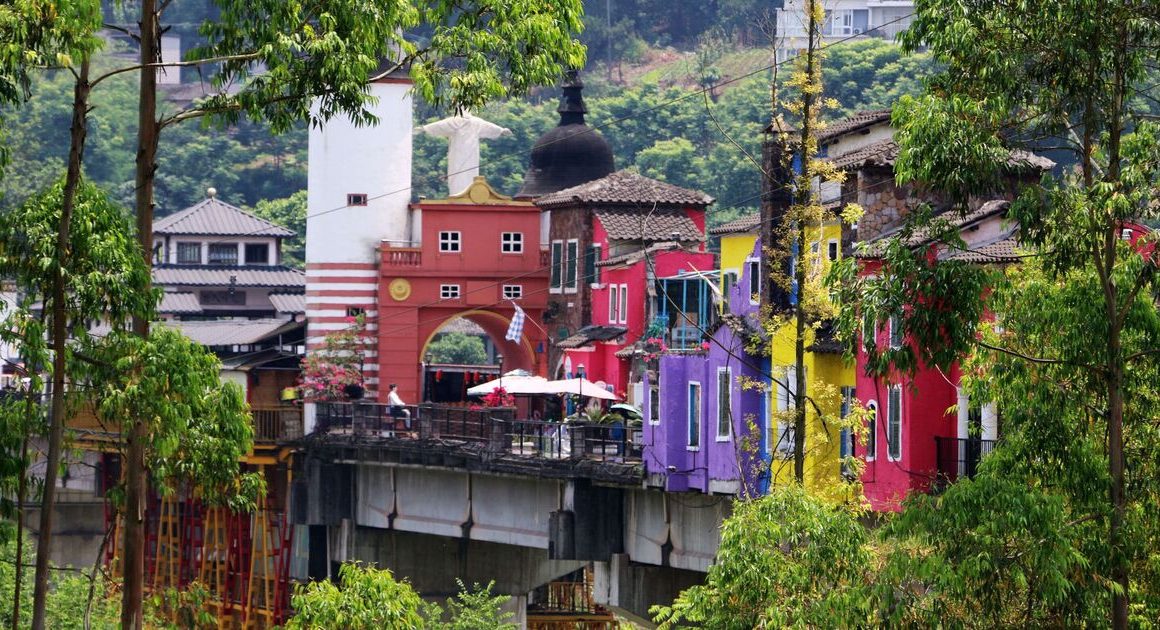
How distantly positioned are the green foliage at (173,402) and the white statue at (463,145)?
2131 inches

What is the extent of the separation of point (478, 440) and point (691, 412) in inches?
436

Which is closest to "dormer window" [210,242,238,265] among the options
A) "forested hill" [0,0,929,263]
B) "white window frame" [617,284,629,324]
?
"forested hill" [0,0,929,263]

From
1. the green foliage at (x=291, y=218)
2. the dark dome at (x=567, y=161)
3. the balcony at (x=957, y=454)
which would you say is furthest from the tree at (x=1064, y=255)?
the green foliage at (x=291, y=218)

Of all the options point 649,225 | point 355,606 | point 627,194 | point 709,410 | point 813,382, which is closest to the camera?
point 355,606

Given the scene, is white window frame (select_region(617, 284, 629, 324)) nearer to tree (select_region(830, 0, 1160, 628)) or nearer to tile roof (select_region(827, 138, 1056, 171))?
tile roof (select_region(827, 138, 1056, 171))

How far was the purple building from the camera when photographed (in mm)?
43906

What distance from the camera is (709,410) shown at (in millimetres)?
45594

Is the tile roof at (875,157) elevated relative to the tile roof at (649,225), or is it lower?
lower

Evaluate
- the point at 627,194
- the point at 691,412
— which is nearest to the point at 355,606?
the point at 691,412

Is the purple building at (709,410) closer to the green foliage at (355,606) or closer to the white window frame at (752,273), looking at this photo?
the white window frame at (752,273)

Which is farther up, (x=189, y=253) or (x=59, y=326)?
(x=189, y=253)

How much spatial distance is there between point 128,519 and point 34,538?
60.5 m

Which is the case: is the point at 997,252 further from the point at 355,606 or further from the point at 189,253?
the point at 189,253

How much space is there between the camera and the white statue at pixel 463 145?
8031 centimetres
